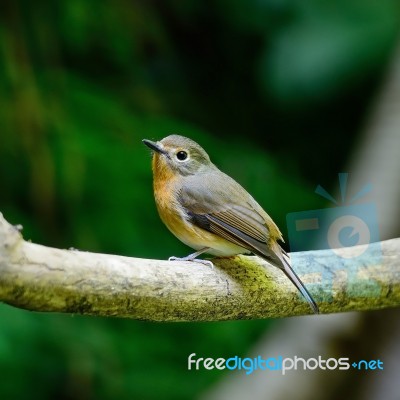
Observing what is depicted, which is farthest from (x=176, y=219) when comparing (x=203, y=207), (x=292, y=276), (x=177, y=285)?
(x=292, y=276)

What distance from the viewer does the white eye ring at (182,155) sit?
3418 millimetres

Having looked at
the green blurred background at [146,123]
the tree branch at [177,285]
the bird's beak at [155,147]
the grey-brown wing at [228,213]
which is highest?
the green blurred background at [146,123]

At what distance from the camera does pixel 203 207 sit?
3311mm

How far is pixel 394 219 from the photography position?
18.9 ft

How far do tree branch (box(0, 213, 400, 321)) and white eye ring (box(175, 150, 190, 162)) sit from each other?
50cm

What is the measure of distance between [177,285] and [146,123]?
2338mm

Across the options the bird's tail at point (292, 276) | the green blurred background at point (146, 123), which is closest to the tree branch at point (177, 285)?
the bird's tail at point (292, 276)

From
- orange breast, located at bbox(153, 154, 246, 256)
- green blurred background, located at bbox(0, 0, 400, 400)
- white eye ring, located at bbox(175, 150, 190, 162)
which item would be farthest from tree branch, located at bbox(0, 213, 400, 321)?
green blurred background, located at bbox(0, 0, 400, 400)

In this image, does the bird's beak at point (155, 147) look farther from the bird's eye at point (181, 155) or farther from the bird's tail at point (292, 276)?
the bird's tail at point (292, 276)

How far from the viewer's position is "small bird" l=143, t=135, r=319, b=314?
10.3 ft

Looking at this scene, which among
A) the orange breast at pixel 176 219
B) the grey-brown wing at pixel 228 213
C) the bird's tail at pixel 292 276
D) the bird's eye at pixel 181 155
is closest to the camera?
the bird's tail at pixel 292 276

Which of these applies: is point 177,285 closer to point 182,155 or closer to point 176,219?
point 176,219

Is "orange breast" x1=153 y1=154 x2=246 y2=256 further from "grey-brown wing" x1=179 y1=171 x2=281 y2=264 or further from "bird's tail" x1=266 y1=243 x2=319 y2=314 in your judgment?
"bird's tail" x1=266 y1=243 x2=319 y2=314

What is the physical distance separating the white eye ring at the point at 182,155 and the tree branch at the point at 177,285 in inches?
19.6
